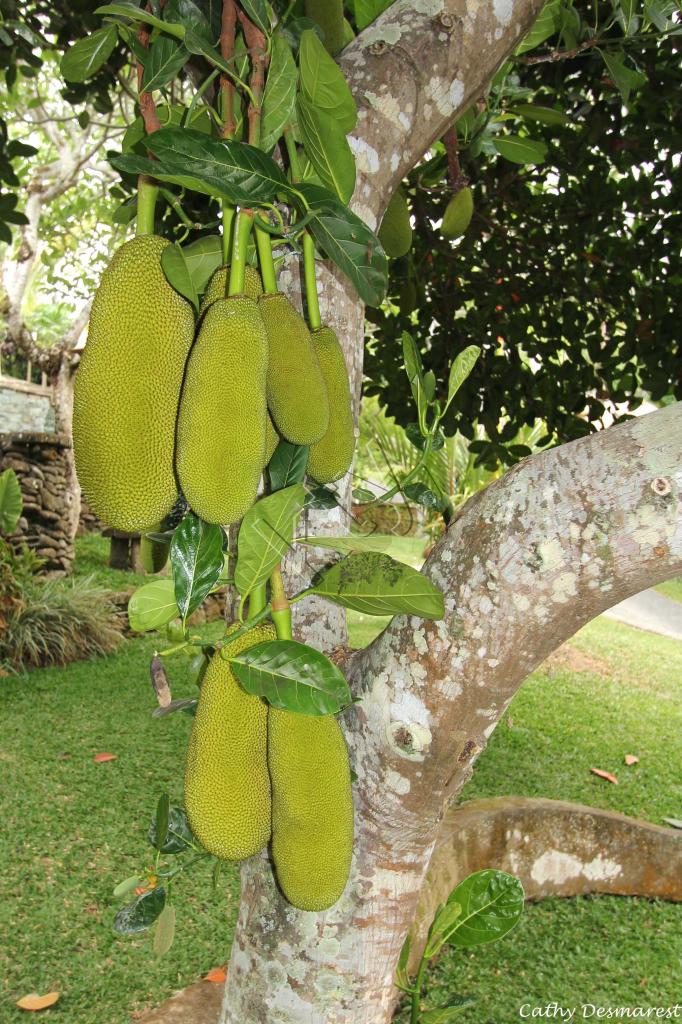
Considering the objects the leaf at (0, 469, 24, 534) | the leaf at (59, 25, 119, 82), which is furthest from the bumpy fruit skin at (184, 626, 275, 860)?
the leaf at (0, 469, 24, 534)

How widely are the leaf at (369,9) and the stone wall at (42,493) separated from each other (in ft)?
14.5

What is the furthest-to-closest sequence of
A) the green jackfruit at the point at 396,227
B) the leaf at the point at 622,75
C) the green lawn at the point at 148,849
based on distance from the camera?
1. the green lawn at the point at 148,849
2. the leaf at the point at 622,75
3. the green jackfruit at the point at 396,227

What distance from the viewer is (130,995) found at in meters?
1.56

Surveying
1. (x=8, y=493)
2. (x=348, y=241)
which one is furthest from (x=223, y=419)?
(x=8, y=493)

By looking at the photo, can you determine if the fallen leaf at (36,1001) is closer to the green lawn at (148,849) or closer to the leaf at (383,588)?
the green lawn at (148,849)

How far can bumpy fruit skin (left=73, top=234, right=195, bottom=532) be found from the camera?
0.45m

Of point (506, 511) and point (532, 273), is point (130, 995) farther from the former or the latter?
point (532, 273)

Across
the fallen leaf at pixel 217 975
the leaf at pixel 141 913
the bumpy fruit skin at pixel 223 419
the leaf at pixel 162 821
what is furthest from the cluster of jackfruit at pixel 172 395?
the fallen leaf at pixel 217 975

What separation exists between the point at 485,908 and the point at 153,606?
19.0 inches

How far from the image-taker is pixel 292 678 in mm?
506

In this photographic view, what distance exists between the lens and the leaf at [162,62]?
0.52 m

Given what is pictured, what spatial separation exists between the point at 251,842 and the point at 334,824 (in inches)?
2.0

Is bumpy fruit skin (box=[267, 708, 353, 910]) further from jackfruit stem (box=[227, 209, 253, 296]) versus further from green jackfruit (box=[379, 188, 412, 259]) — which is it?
green jackfruit (box=[379, 188, 412, 259])

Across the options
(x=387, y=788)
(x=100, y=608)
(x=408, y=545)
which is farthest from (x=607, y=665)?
(x=387, y=788)
